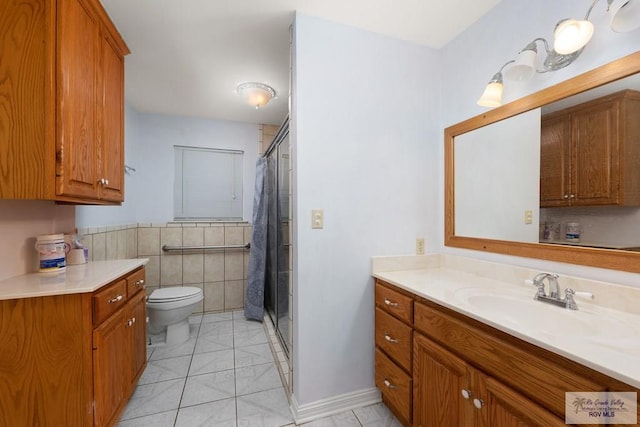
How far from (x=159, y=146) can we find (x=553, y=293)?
3493mm

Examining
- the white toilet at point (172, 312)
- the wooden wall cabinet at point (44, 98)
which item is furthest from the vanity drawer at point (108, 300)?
the white toilet at point (172, 312)

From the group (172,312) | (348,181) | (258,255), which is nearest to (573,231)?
(348,181)

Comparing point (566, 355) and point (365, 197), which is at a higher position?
point (365, 197)

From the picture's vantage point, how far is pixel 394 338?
139 centimetres

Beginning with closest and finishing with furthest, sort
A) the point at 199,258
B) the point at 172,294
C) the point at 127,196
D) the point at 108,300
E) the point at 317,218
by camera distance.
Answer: the point at 108,300, the point at 317,218, the point at 172,294, the point at 127,196, the point at 199,258

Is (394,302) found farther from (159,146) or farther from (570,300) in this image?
(159,146)

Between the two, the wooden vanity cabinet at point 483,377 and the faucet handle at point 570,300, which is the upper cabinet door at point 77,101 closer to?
the wooden vanity cabinet at point 483,377

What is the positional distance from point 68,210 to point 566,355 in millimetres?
2579

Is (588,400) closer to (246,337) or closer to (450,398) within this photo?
(450,398)

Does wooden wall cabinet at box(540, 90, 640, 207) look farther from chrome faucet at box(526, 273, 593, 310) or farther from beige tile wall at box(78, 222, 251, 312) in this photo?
beige tile wall at box(78, 222, 251, 312)

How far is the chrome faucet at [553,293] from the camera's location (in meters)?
1.02

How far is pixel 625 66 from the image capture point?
967 mm

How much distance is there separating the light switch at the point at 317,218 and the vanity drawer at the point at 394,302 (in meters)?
0.50

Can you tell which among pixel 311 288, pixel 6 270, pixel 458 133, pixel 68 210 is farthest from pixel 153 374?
pixel 458 133
